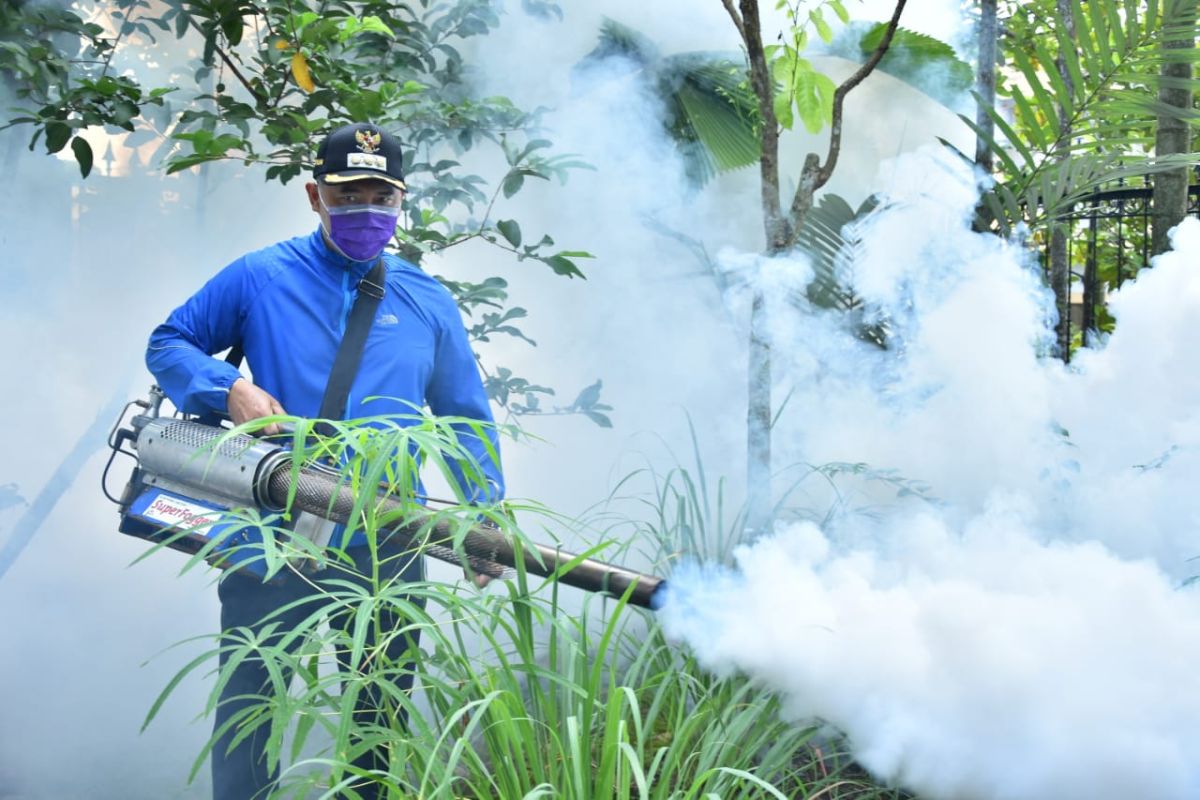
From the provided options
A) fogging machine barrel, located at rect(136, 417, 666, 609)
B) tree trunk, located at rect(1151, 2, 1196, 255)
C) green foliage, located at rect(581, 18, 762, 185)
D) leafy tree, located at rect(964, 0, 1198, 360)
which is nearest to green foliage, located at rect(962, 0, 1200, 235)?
leafy tree, located at rect(964, 0, 1198, 360)

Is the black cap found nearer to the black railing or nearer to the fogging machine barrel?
the fogging machine barrel

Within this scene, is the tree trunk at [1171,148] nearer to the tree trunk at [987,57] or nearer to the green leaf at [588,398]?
the tree trunk at [987,57]

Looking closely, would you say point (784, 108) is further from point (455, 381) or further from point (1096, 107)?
point (455, 381)

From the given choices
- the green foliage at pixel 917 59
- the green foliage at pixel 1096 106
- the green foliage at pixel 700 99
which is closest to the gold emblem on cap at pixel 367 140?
the green foliage at pixel 1096 106

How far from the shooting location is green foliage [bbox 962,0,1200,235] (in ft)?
10.9

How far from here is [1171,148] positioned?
3.94m

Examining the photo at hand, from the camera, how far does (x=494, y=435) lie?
8.70 ft

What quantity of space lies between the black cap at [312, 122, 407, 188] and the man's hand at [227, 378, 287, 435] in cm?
51

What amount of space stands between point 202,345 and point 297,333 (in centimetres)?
25

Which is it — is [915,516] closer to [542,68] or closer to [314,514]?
[314,514]

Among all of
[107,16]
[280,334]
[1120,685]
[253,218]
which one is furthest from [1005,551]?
[107,16]

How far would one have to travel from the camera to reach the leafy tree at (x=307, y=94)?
132 inches

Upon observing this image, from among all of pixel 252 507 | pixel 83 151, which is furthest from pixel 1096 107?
pixel 83 151

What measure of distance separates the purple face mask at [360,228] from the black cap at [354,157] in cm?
7
